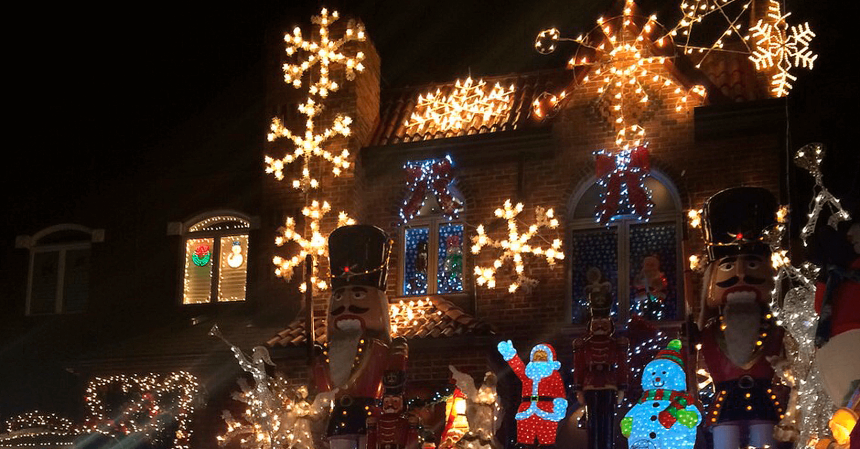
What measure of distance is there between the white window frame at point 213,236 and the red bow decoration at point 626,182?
5.78 meters

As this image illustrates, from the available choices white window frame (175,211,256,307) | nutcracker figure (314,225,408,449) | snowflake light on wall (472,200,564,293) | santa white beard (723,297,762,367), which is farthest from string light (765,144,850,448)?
white window frame (175,211,256,307)

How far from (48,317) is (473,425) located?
8862 millimetres

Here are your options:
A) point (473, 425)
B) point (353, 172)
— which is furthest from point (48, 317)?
point (473, 425)

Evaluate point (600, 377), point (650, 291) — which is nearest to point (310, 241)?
point (650, 291)

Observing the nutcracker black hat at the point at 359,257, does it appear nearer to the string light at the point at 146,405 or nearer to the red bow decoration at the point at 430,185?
the red bow decoration at the point at 430,185

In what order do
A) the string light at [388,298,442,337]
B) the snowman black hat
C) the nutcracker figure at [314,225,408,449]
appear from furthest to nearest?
1. the string light at [388,298,442,337]
2. the nutcracker figure at [314,225,408,449]
3. the snowman black hat

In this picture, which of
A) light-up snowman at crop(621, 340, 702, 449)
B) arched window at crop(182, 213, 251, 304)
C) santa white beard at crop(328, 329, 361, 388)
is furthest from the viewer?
arched window at crop(182, 213, 251, 304)

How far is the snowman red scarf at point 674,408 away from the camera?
14.7 metres

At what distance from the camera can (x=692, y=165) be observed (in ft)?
57.4

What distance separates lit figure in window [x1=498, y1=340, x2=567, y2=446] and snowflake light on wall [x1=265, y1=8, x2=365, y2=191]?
5.04 meters

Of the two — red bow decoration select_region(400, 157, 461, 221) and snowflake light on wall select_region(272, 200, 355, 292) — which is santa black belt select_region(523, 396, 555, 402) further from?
snowflake light on wall select_region(272, 200, 355, 292)

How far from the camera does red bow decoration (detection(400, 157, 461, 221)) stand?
1852 cm

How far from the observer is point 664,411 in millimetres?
14781

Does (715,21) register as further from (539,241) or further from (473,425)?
(473,425)
